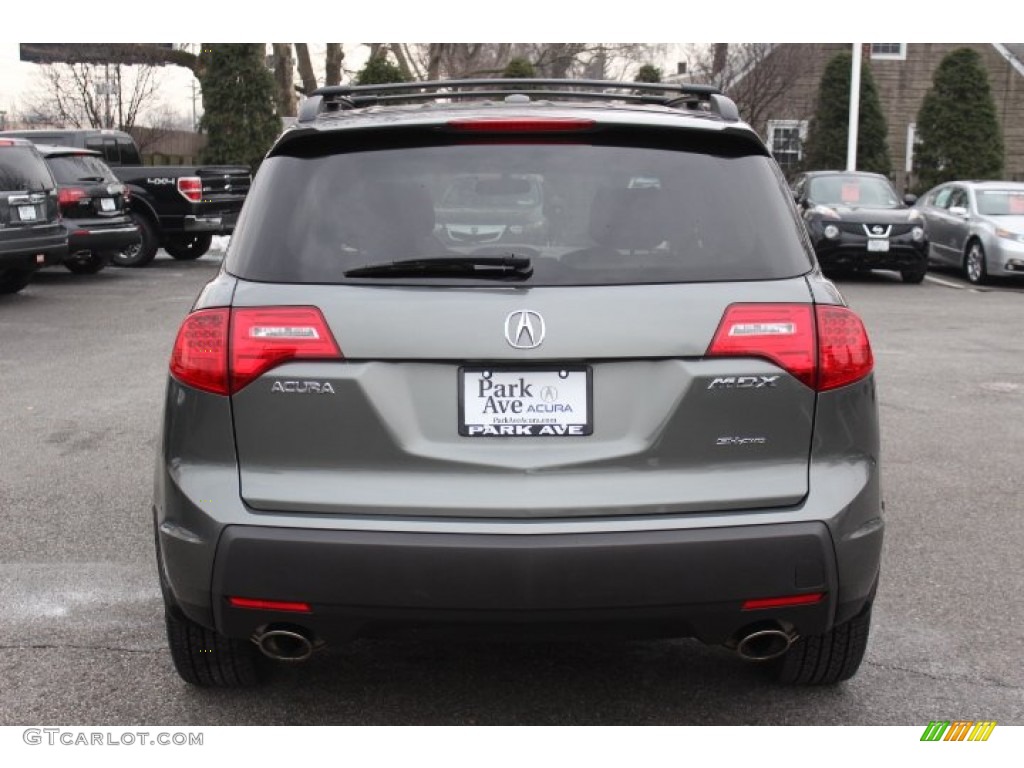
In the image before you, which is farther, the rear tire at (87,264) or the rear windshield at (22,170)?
the rear tire at (87,264)

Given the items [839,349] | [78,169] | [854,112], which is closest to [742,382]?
[839,349]

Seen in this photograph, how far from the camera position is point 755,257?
3402 millimetres

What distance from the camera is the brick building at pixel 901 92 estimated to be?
3697cm

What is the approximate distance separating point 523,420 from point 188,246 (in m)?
18.7

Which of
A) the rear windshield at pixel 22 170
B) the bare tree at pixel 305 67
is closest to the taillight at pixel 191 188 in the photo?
the rear windshield at pixel 22 170

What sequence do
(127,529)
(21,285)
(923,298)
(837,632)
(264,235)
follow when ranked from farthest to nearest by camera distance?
(923,298), (21,285), (127,529), (837,632), (264,235)

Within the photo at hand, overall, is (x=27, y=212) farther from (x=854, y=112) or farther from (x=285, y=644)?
(x=854, y=112)

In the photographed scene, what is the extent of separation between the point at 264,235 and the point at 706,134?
4.02 feet

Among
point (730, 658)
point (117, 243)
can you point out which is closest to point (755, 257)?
point (730, 658)

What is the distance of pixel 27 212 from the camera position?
14.2 meters

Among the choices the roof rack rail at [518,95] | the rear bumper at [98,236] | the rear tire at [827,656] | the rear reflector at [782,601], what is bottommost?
the rear bumper at [98,236]

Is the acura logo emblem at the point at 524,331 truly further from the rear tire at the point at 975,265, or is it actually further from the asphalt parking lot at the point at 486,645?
the rear tire at the point at 975,265

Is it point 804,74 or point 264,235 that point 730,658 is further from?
point 804,74

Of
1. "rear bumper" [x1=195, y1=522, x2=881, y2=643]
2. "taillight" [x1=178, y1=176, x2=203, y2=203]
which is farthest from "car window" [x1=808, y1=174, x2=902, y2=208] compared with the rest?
"rear bumper" [x1=195, y1=522, x2=881, y2=643]
